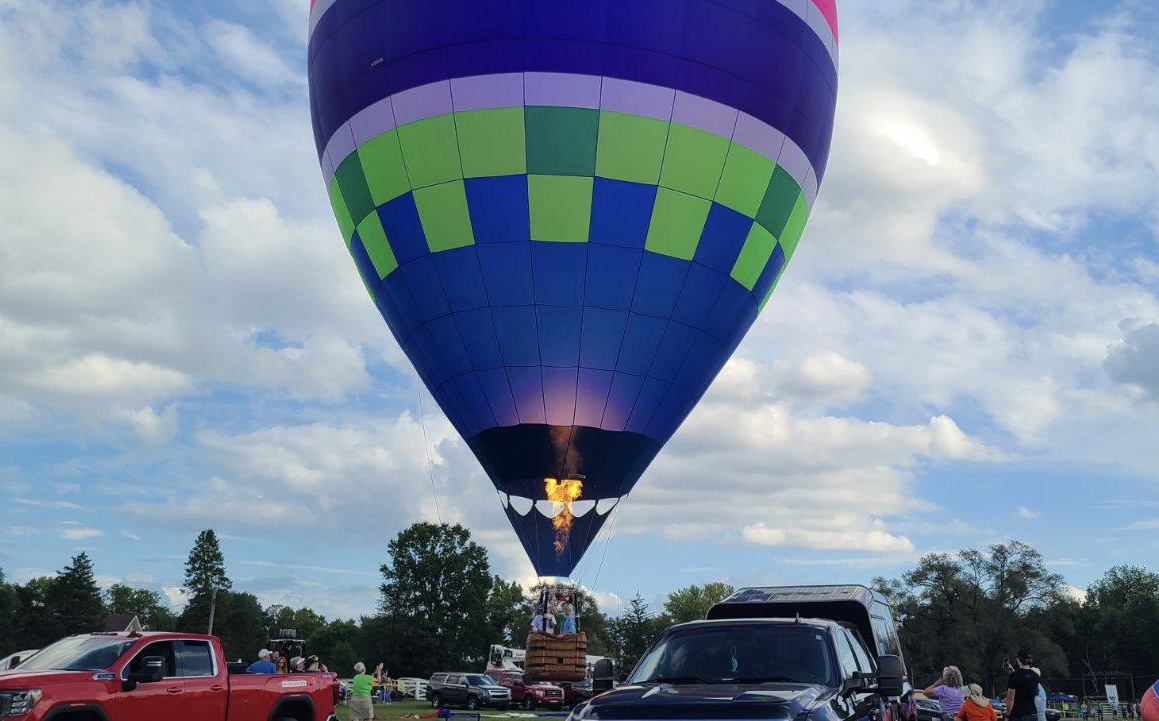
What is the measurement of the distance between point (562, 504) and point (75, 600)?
90966 mm

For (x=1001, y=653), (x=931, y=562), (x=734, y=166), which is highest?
(x=734, y=166)

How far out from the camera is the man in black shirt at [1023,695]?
11.3 m

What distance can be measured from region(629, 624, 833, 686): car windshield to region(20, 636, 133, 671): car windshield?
6007 millimetres

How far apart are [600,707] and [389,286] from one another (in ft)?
58.8

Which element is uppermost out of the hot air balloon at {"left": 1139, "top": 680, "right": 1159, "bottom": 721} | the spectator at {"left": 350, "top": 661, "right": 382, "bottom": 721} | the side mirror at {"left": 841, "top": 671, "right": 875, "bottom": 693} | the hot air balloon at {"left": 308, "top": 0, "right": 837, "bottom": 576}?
the hot air balloon at {"left": 308, "top": 0, "right": 837, "bottom": 576}

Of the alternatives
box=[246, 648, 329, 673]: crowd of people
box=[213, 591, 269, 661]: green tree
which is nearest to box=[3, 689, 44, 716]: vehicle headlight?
box=[246, 648, 329, 673]: crowd of people

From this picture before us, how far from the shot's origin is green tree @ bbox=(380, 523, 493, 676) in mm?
78375

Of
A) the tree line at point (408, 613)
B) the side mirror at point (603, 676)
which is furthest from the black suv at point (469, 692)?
the side mirror at point (603, 676)

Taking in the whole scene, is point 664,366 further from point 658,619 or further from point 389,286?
point 658,619

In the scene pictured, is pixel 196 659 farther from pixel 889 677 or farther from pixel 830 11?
pixel 830 11

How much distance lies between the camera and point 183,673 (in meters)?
11.3

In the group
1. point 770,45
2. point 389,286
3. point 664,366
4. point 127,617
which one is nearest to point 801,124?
point 770,45

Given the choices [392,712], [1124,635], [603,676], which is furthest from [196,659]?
[1124,635]

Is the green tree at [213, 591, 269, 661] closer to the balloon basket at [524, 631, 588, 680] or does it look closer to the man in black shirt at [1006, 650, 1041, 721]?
the balloon basket at [524, 631, 588, 680]
